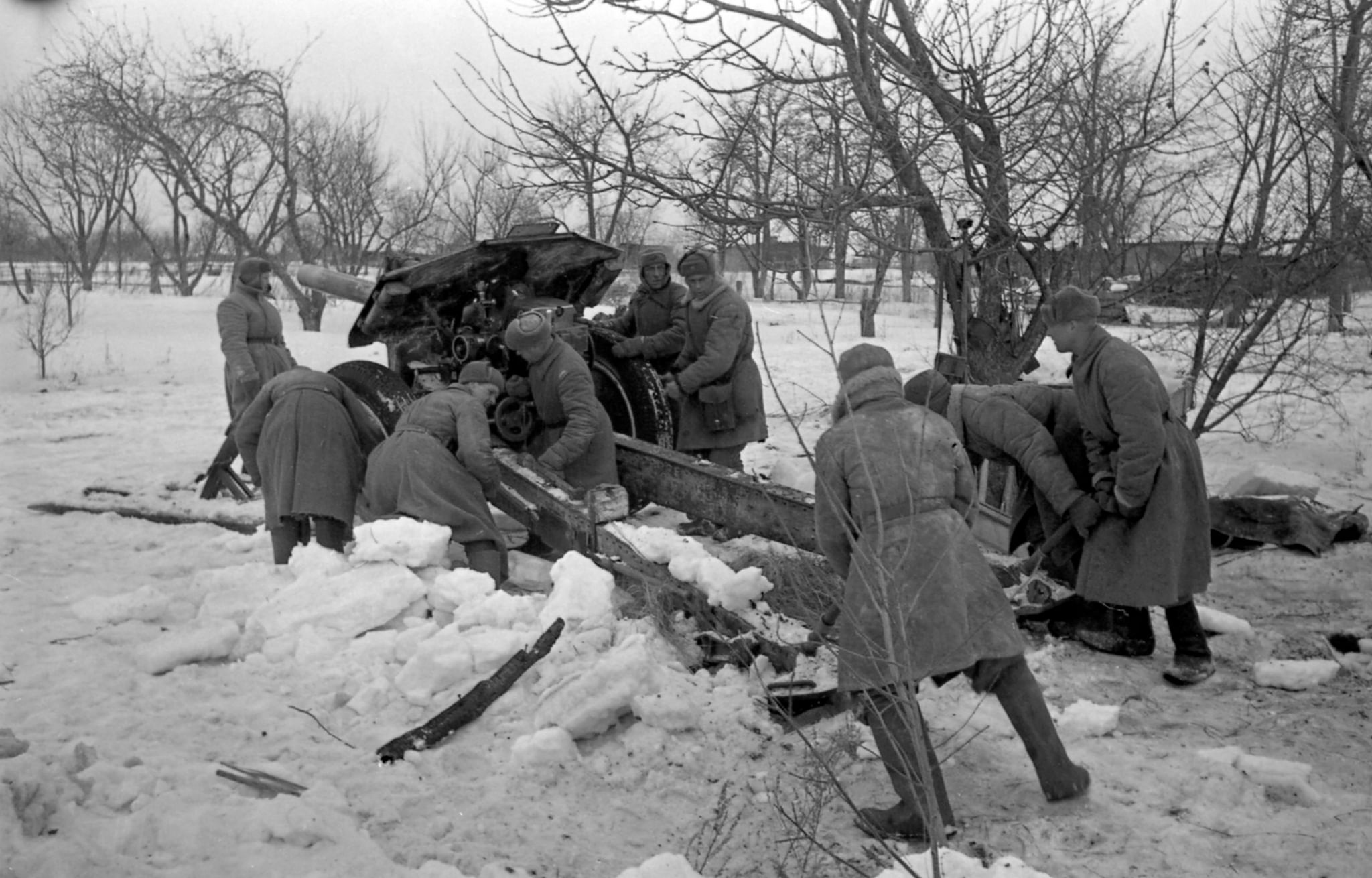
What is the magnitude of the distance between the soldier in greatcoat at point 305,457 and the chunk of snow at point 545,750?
7.73 ft

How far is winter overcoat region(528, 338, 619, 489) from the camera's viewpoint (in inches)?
251

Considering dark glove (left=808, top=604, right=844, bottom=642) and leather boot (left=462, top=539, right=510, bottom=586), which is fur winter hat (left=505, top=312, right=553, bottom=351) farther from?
dark glove (left=808, top=604, right=844, bottom=642)

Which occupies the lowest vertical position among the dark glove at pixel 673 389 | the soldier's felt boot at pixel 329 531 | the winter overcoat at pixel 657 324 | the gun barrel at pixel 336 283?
the soldier's felt boot at pixel 329 531

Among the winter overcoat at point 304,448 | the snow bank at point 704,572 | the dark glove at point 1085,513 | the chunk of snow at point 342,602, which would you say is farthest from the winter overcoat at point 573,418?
the dark glove at point 1085,513

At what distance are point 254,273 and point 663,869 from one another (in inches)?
259

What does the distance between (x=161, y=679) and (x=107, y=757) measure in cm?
79

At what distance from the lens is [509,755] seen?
4.07 meters

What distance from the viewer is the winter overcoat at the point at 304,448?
19.5 ft

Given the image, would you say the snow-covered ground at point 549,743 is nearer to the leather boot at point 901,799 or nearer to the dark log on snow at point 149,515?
the leather boot at point 901,799

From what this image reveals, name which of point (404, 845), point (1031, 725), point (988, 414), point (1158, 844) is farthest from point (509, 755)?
point (988, 414)

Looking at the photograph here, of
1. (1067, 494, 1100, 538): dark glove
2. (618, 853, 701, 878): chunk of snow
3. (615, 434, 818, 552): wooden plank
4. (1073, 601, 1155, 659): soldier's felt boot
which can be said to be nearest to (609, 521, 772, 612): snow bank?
(615, 434, 818, 552): wooden plank

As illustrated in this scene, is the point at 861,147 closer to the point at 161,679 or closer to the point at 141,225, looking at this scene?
the point at 161,679

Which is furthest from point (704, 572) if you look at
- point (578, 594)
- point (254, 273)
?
point (254, 273)

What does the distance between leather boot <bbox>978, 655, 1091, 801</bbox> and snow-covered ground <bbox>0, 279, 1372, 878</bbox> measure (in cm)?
8
